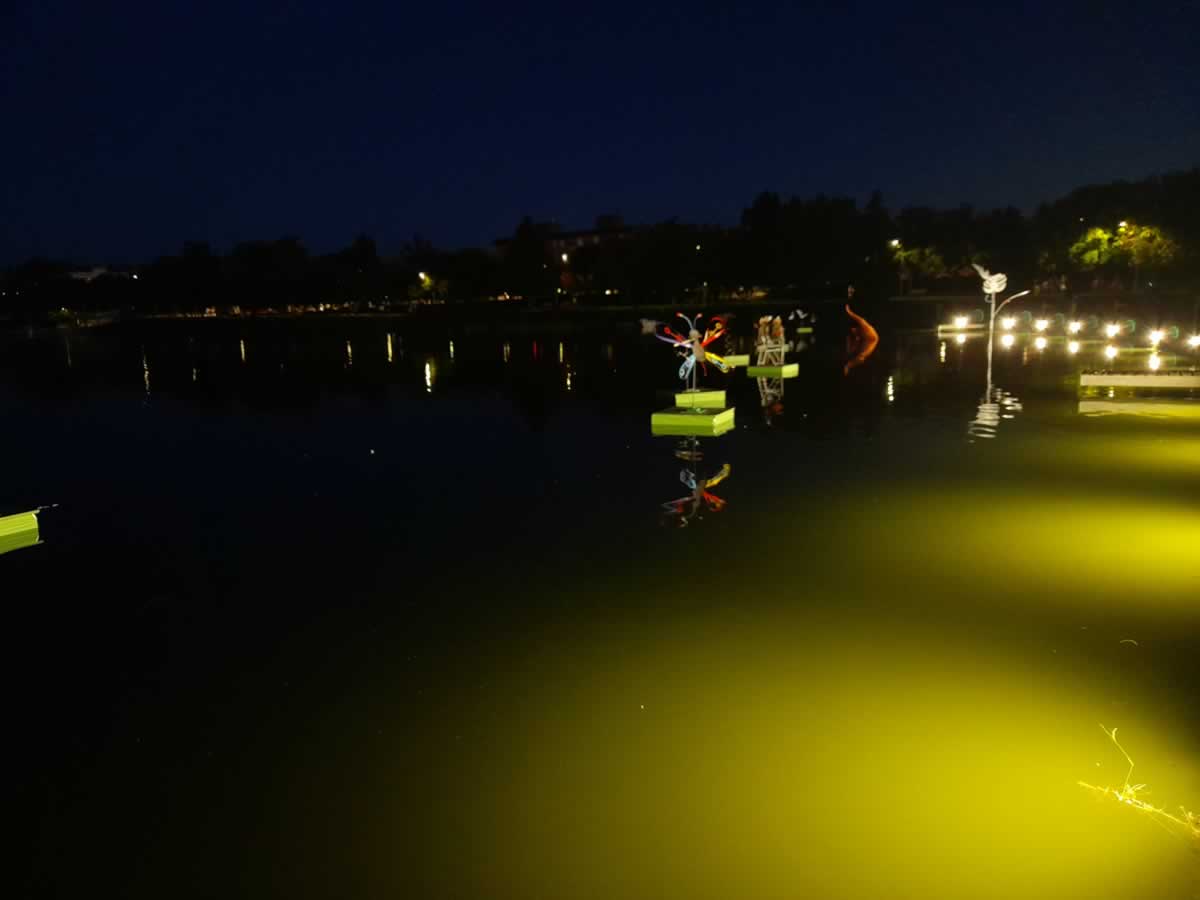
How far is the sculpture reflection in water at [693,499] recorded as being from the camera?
9.52 meters

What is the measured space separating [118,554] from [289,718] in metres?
4.88

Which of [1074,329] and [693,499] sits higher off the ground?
[1074,329]

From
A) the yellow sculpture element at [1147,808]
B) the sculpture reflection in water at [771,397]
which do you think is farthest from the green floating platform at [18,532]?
the sculpture reflection in water at [771,397]

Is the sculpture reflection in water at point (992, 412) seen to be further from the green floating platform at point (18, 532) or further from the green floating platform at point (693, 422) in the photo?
the green floating platform at point (18, 532)

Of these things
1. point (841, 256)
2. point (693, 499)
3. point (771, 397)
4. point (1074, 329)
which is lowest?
point (693, 499)

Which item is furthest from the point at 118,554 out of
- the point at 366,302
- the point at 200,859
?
the point at 366,302

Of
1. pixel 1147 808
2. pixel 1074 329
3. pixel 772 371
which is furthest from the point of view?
pixel 1074 329

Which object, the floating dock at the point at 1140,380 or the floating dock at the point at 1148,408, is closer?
the floating dock at the point at 1148,408

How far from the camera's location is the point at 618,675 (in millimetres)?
5648

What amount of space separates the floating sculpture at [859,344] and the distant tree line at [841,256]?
67.9ft

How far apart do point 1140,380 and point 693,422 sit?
10123 millimetres

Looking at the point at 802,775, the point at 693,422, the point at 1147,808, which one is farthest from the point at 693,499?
the point at 1147,808

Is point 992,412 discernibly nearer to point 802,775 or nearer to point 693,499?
point 693,499

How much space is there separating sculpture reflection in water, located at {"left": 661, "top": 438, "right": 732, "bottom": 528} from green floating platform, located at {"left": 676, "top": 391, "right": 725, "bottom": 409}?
4.17 m
